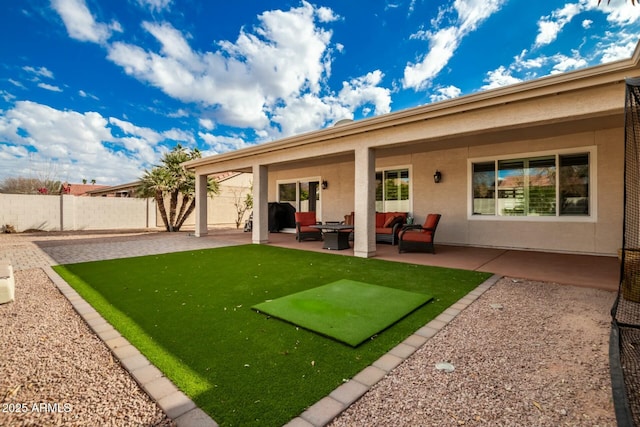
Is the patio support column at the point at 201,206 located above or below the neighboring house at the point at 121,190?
below

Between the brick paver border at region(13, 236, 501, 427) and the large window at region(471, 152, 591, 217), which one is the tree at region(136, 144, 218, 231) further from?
the large window at region(471, 152, 591, 217)

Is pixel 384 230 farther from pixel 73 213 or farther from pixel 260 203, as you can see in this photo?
pixel 73 213

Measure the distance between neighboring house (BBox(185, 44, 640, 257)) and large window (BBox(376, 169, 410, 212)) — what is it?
4cm

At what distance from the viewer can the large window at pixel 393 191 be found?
10289 mm

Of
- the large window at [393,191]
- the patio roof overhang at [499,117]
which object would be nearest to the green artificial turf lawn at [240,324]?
the patio roof overhang at [499,117]

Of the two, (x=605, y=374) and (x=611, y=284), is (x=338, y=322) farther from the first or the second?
(x=611, y=284)

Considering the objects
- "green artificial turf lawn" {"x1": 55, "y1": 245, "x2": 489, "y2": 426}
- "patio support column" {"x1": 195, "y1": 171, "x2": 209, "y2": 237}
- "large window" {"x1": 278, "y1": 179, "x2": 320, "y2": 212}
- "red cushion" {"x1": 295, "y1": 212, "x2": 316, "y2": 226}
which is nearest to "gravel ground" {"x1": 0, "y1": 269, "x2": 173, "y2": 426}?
"green artificial turf lawn" {"x1": 55, "y1": 245, "x2": 489, "y2": 426}

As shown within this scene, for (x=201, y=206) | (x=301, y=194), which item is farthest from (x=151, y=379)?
(x=301, y=194)

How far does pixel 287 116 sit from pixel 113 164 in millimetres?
21293

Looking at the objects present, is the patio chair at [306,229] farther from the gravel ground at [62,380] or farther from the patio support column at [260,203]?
the gravel ground at [62,380]

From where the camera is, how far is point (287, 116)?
22062 mm

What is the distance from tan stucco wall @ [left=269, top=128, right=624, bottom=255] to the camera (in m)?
7.00

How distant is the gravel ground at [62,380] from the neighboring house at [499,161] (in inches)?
221

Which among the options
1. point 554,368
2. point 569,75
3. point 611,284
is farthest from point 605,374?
point 569,75
